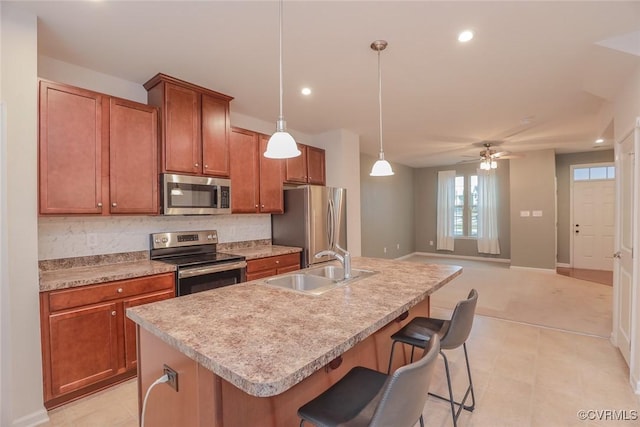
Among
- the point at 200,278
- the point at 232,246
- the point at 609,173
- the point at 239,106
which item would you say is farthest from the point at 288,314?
the point at 609,173

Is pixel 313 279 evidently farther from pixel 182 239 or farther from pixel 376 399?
pixel 182 239

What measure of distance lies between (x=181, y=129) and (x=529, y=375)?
370 cm

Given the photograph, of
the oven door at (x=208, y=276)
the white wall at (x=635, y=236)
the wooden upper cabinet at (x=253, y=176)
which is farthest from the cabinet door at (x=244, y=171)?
the white wall at (x=635, y=236)

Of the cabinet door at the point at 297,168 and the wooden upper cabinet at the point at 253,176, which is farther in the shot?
the cabinet door at the point at 297,168

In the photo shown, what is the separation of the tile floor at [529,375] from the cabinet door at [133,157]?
4.81 feet

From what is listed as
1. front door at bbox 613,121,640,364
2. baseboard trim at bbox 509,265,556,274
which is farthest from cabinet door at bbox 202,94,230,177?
baseboard trim at bbox 509,265,556,274

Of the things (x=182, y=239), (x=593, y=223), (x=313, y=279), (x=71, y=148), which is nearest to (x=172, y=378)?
(x=313, y=279)

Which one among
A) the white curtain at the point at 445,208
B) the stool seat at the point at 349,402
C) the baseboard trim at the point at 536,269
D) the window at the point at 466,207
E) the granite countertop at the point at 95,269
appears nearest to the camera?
the stool seat at the point at 349,402

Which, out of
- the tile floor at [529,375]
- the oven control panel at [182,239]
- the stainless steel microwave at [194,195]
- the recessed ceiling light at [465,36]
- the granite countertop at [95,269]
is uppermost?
the recessed ceiling light at [465,36]

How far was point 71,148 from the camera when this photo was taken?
7.25 feet

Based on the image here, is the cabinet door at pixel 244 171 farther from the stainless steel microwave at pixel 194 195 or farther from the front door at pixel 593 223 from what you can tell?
the front door at pixel 593 223

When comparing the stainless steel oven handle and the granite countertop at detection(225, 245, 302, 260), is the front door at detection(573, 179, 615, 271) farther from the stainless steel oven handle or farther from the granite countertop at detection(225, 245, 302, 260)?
the stainless steel oven handle

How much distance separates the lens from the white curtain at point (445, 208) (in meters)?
7.99

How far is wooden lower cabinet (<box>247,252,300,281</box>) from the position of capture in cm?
316
